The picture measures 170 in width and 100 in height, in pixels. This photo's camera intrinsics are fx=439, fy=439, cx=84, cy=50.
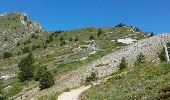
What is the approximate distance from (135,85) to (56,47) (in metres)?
63.0

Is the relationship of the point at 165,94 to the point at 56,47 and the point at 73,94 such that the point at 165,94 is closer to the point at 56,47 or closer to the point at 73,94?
the point at 73,94

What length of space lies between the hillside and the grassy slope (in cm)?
916

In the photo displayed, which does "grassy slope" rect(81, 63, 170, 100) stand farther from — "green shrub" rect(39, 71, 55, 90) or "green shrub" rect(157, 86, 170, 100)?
"green shrub" rect(39, 71, 55, 90)

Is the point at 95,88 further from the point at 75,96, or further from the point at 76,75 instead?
the point at 76,75

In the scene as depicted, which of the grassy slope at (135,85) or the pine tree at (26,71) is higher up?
the pine tree at (26,71)

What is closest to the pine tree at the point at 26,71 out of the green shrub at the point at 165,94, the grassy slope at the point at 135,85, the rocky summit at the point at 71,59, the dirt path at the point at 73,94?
the rocky summit at the point at 71,59

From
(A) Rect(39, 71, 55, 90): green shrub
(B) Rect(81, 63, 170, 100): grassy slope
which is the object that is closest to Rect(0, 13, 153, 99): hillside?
(A) Rect(39, 71, 55, 90): green shrub

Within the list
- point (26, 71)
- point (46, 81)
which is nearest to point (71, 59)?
point (26, 71)

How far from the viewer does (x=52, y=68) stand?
74750mm

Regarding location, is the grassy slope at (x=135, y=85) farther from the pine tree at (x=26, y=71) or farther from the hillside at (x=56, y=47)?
the pine tree at (x=26, y=71)

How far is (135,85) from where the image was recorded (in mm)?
38188

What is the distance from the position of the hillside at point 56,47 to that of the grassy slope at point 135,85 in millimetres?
9159

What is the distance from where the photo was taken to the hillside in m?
67.1

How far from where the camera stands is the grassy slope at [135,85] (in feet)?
108
